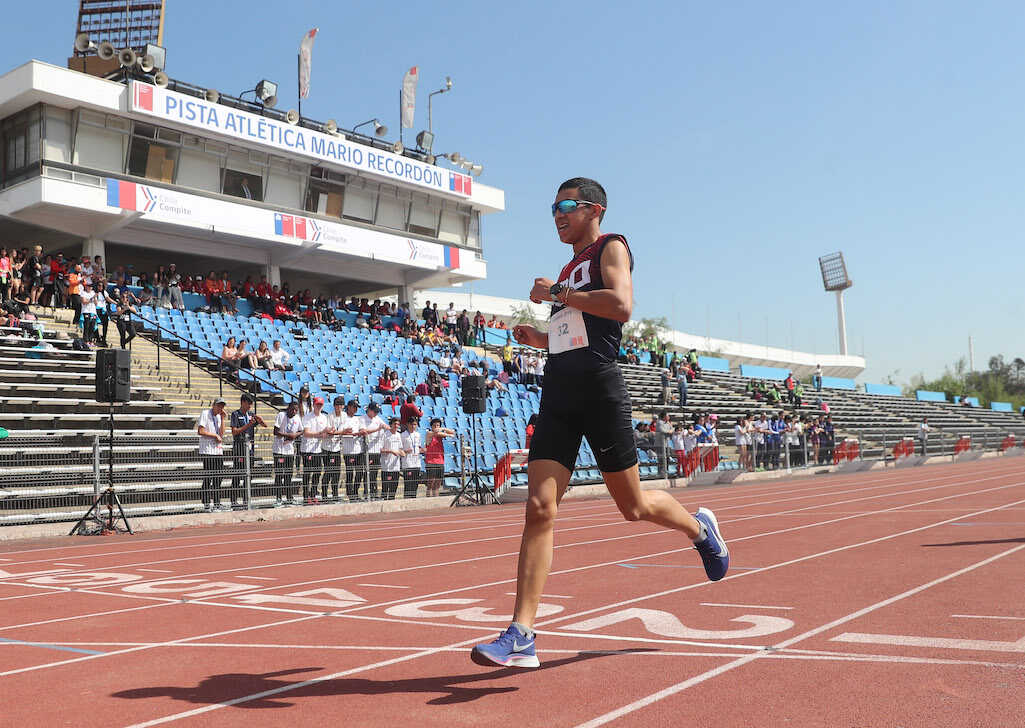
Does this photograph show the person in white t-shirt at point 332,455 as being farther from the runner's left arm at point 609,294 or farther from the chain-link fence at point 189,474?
the runner's left arm at point 609,294

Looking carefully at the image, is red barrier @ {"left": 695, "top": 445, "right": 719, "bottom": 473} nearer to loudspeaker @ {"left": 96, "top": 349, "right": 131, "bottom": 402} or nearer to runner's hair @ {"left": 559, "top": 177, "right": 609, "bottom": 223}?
loudspeaker @ {"left": 96, "top": 349, "right": 131, "bottom": 402}

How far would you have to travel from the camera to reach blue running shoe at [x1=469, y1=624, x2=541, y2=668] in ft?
12.3

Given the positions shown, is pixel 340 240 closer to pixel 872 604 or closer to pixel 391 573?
pixel 391 573

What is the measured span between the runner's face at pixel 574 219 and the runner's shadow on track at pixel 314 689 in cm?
196

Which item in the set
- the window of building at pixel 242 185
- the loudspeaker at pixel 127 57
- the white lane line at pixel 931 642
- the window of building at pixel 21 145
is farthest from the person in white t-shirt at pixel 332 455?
the window of building at pixel 242 185

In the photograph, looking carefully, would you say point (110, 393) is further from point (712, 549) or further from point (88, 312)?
point (712, 549)

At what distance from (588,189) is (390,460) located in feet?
43.8

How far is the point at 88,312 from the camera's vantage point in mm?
20391

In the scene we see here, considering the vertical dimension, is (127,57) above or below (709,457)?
above

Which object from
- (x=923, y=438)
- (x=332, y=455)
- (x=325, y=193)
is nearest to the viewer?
(x=332, y=455)

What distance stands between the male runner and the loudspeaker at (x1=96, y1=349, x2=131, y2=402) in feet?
34.0

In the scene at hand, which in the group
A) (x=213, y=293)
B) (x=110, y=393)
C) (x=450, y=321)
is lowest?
(x=110, y=393)

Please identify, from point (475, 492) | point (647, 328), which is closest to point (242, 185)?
point (475, 492)

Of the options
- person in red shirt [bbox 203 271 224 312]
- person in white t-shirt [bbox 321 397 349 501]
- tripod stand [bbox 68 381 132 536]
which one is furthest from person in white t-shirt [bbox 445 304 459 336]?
tripod stand [bbox 68 381 132 536]
